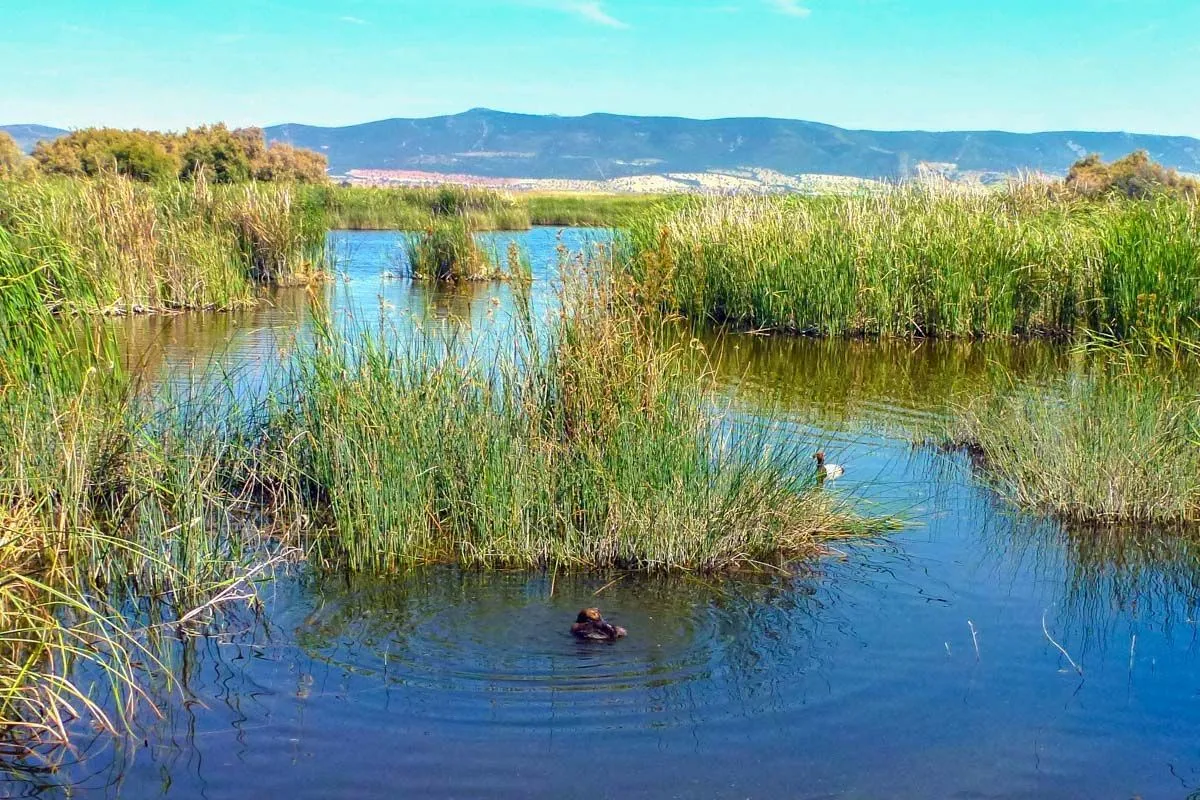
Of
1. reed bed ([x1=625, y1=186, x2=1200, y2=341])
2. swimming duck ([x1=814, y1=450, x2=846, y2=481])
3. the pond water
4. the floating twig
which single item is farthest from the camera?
reed bed ([x1=625, y1=186, x2=1200, y2=341])

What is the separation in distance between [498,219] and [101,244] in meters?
21.1

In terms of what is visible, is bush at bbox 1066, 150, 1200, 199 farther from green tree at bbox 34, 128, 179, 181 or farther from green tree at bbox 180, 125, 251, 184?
green tree at bbox 180, 125, 251, 184

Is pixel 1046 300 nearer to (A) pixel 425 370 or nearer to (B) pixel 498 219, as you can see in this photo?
(A) pixel 425 370

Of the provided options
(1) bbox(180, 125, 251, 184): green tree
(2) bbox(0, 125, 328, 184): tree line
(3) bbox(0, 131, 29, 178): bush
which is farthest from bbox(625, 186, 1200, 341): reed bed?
(1) bbox(180, 125, 251, 184): green tree

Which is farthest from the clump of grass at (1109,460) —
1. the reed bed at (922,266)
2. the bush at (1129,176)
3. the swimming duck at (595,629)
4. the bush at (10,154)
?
the bush at (10,154)

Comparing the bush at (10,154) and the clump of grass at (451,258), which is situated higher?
the bush at (10,154)

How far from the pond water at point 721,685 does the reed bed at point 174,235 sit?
32.0 ft

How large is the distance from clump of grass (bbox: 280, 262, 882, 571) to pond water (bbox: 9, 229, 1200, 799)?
8.0 inches

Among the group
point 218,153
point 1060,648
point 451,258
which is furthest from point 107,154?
point 1060,648

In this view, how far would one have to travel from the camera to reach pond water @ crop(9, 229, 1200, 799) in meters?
3.96

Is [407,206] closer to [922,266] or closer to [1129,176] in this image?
[1129,176]

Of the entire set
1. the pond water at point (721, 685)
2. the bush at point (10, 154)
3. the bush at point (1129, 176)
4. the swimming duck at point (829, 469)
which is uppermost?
the bush at point (1129, 176)

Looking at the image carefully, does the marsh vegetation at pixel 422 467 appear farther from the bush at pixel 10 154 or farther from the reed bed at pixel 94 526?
the bush at pixel 10 154

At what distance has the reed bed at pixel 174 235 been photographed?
15.1 meters
